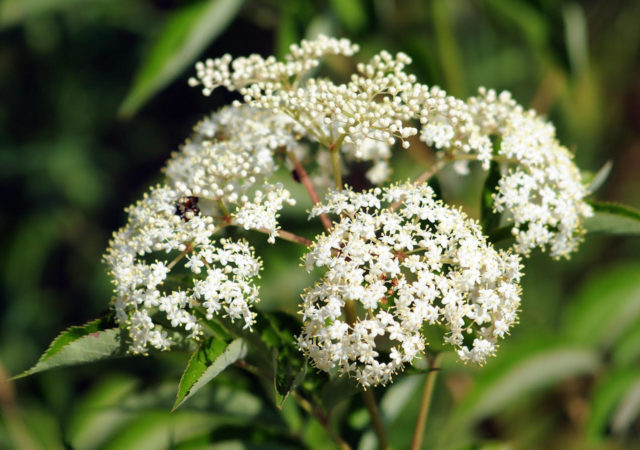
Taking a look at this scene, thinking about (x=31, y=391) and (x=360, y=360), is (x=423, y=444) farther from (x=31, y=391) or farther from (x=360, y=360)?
(x=31, y=391)

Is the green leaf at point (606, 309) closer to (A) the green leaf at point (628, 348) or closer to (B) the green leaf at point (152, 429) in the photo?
(A) the green leaf at point (628, 348)

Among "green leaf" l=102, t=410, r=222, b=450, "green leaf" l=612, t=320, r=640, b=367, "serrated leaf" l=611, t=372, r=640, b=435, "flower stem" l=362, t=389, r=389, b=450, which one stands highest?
"green leaf" l=612, t=320, r=640, b=367

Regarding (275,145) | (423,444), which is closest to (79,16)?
(275,145)

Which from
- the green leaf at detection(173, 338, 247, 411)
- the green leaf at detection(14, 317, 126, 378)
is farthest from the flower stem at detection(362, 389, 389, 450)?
the green leaf at detection(14, 317, 126, 378)

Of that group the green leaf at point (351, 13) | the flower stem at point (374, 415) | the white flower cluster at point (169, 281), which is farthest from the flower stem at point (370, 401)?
the green leaf at point (351, 13)

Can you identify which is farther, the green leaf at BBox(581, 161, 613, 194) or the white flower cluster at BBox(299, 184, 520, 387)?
the green leaf at BBox(581, 161, 613, 194)

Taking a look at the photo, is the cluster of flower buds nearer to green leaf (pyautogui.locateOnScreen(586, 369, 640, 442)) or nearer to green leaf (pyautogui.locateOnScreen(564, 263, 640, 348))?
green leaf (pyautogui.locateOnScreen(586, 369, 640, 442))
